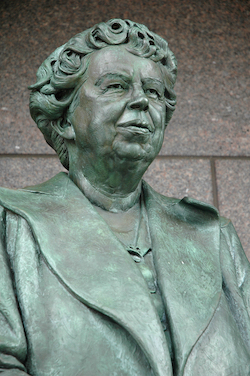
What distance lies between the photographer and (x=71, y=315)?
272 centimetres

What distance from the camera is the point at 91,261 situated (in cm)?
Result: 283

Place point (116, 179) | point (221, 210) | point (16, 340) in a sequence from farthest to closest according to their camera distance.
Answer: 1. point (221, 210)
2. point (116, 179)
3. point (16, 340)

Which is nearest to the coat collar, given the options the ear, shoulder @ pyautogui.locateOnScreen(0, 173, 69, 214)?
shoulder @ pyautogui.locateOnScreen(0, 173, 69, 214)

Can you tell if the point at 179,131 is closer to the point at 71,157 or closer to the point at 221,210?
the point at 221,210

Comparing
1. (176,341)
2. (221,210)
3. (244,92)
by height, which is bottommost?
(221,210)

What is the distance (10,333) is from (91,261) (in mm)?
371

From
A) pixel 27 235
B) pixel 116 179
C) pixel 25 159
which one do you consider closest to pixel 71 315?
pixel 27 235

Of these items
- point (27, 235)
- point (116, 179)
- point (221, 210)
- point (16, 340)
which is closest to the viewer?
point (16, 340)

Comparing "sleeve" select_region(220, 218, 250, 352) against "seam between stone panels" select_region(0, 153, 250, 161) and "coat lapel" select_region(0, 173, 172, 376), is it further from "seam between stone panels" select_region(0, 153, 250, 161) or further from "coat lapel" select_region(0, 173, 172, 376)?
"seam between stone panels" select_region(0, 153, 250, 161)

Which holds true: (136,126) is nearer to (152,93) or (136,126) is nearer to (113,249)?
(152,93)

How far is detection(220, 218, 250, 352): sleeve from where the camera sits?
304 centimetres

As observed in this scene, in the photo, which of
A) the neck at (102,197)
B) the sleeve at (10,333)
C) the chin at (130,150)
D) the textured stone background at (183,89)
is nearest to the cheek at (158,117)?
the chin at (130,150)

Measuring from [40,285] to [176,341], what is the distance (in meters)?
0.49

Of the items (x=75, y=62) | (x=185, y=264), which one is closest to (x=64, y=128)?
(x=75, y=62)
